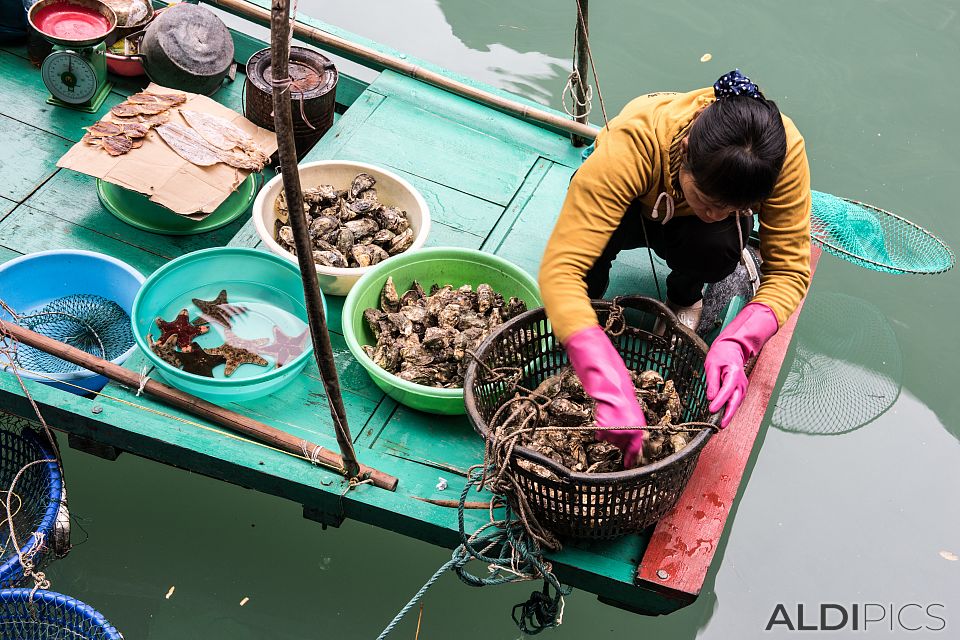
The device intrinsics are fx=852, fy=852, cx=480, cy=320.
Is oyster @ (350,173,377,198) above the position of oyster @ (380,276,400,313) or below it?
above

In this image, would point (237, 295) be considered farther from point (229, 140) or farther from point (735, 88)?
point (735, 88)

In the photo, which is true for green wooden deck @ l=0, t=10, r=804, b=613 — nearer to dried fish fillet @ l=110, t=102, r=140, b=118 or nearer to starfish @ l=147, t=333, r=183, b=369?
starfish @ l=147, t=333, r=183, b=369

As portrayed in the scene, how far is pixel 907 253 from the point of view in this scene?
2904 mm

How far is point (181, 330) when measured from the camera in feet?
7.41

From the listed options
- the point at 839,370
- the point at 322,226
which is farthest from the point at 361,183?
the point at 839,370

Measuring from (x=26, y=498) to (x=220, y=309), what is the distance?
0.70 metres

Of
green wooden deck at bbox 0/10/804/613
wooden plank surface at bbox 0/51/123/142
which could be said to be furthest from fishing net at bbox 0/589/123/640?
wooden plank surface at bbox 0/51/123/142

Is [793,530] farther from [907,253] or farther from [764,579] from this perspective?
[907,253]

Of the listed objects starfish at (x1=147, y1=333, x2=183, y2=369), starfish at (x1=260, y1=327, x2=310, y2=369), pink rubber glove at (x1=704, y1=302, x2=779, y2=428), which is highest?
pink rubber glove at (x1=704, y1=302, x2=779, y2=428)

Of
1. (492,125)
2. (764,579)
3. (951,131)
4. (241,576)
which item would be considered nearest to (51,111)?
(492,125)

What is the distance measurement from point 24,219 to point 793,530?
2544mm

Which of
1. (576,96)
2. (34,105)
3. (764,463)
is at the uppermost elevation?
(576,96)

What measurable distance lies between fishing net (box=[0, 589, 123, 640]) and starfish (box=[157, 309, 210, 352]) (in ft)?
2.17

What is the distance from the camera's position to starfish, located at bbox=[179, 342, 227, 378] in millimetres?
2174
